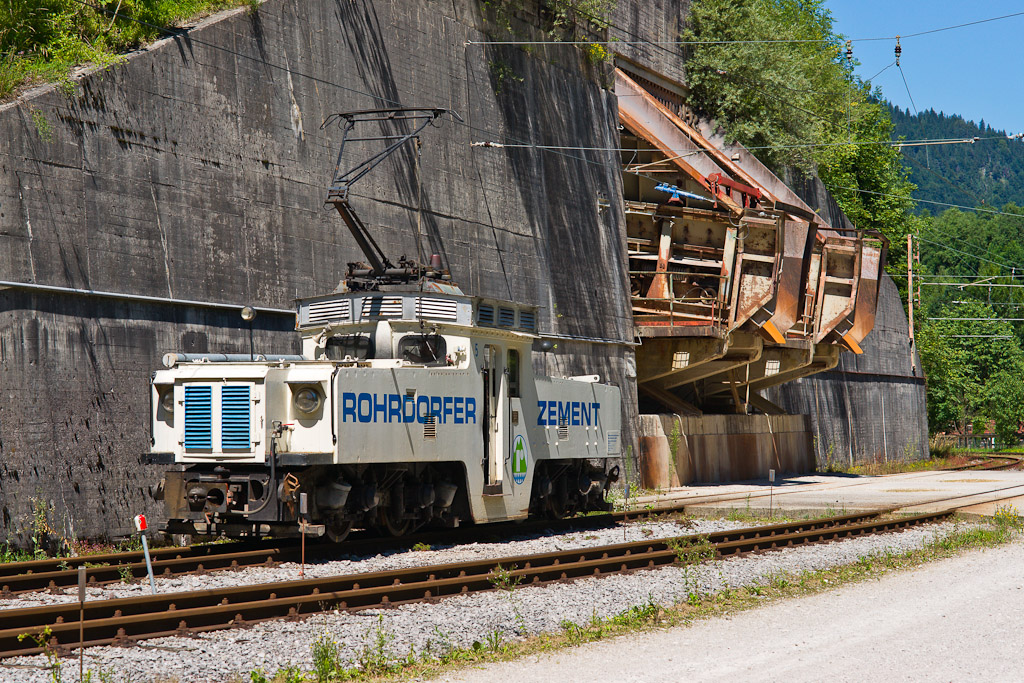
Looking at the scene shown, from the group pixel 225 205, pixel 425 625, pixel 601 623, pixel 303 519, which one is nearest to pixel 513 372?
pixel 303 519

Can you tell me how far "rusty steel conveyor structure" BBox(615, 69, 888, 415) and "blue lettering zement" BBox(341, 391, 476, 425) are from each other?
15312 mm

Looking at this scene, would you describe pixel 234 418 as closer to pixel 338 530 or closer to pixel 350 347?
pixel 338 530

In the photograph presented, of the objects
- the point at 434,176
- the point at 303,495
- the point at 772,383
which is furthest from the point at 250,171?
the point at 772,383

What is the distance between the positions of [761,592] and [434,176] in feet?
42.3

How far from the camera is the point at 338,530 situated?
13.7m

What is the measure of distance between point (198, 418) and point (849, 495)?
56.7ft

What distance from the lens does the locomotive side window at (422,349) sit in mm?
14469

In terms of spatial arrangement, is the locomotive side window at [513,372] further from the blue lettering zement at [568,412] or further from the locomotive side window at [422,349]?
the locomotive side window at [422,349]

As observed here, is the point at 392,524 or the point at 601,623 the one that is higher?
the point at 392,524

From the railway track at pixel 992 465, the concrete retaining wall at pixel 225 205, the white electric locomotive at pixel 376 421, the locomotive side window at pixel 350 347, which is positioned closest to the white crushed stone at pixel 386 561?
the white electric locomotive at pixel 376 421

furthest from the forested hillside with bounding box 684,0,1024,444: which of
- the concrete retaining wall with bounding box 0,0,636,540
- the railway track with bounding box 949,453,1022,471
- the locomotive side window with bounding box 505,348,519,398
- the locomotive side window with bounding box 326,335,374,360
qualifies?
the locomotive side window with bounding box 326,335,374,360

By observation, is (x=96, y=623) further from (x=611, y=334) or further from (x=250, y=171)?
(x=611, y=334)

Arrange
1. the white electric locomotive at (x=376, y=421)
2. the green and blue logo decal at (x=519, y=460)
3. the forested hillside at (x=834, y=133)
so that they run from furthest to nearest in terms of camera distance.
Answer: the forested hillside at (x=834, y=133) < the green and blue logo decal at (x=519, y=460) < the white electric locomotive at (x=376, y=421)

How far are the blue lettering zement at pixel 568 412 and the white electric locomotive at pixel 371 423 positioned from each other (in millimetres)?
38
